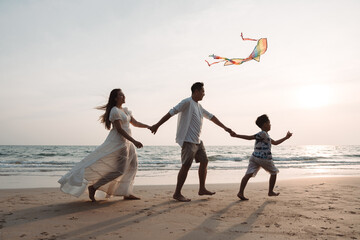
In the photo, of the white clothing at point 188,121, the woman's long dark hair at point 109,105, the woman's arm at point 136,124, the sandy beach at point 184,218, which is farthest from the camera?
the woman's arm at point 136,124

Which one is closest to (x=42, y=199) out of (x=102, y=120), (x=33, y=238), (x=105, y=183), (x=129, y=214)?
(x=105, y=183)

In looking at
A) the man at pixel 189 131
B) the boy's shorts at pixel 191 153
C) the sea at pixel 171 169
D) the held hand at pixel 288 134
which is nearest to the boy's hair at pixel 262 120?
the held hand at pixel 288 134

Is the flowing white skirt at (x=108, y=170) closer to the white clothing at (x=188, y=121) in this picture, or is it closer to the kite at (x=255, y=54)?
the white clothing at (x=188, y=121)

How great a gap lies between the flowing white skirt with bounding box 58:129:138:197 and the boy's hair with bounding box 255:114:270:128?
7.51ft

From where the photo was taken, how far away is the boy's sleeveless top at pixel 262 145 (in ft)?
18.0

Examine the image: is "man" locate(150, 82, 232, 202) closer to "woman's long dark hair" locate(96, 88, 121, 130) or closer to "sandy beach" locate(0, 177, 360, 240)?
"sandy beach" locate(0, 177, 360, 240)

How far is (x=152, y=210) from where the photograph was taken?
4.45m

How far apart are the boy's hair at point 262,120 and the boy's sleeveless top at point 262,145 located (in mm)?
183

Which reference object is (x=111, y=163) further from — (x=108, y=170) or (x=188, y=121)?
(x=188, y=121)

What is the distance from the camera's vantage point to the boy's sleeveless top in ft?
18.0

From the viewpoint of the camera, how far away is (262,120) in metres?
5.61

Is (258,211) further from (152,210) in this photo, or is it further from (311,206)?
(152,210)

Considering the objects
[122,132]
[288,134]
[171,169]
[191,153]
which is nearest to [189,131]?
[191,153]

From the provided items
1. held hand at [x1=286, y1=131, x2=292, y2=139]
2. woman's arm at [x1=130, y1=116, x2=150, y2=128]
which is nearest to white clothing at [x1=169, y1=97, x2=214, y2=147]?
woman's arm at [x1=130, y1=116, x2=150, y2=128]
